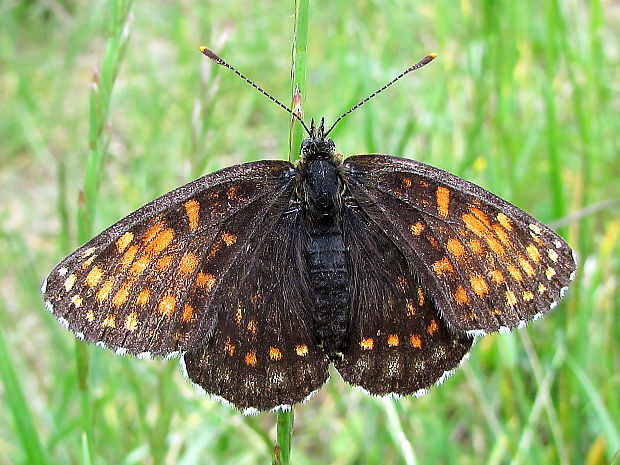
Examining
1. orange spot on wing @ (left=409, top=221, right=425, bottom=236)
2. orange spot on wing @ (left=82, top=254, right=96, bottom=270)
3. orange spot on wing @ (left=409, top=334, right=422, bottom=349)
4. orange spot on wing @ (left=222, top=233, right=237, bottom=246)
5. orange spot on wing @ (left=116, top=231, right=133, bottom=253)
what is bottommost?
orange spot on wing @ (left=409, top=334, right=422, bottom=349)

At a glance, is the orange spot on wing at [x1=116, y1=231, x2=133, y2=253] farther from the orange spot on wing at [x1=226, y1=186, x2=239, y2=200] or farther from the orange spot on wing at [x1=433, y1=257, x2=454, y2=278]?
the orange spot on wing at [x1=433, y1=257, x2=454, y2=278]

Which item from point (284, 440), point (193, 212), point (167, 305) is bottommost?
point (284, 440)

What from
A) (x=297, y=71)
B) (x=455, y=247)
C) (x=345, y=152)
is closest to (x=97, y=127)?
(x=297, y=71)

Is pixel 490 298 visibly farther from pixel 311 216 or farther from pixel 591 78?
pixel 591 78

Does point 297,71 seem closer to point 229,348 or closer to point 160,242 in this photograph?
point 160,242

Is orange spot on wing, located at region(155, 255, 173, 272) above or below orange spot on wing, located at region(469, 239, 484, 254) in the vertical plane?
above

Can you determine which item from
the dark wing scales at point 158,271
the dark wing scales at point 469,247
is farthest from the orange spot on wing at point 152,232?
the dark wing scales at point 469,247

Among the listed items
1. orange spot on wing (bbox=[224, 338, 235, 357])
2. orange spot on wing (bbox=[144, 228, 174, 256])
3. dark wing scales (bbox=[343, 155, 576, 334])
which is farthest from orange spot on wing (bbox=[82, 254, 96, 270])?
dark wing scales (bbox=[343, 155, 576, 334])

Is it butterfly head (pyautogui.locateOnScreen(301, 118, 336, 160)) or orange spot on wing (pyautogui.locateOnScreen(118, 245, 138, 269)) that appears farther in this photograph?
butterfly head (pyautogui.locateOnScreen(301, 118, 336, 160))
